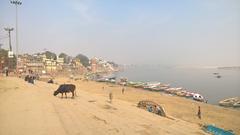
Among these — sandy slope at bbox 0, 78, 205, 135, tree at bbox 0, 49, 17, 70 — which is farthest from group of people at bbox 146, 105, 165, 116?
tree at bbox 0, 49, 17, 70

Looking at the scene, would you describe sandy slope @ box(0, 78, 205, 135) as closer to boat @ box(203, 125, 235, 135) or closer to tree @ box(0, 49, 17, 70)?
boat @ box(203, 125, 235, 135)

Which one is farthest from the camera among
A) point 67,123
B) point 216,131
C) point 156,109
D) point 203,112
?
point 203,112

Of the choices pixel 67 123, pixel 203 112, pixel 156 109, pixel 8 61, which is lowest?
pixel 203 112

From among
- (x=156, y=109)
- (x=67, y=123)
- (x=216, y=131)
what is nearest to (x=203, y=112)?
(x=156, y=109)

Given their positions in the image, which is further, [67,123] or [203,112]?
[203,112]

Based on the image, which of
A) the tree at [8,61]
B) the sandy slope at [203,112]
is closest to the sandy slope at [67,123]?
the sandy slope at [203,112]

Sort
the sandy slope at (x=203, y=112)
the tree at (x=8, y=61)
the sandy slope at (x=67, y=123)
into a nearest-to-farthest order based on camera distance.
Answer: the sandy slope at (x=67, y=123), the sandy slope at (x=203, y=112), the tree at (x=8, y=61)

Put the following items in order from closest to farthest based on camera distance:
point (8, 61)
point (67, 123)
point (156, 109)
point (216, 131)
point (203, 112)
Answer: point (67, 123) < point (216, 131) < point (156, 109) < point (203, 112) < point (8, 61)

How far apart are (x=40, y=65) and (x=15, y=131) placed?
135 meters

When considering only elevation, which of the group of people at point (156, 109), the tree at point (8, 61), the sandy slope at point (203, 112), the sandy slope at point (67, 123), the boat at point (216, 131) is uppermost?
the tree at point (8, 61)

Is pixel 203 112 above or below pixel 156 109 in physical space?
below

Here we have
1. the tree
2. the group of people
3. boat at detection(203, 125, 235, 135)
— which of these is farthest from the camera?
the tree

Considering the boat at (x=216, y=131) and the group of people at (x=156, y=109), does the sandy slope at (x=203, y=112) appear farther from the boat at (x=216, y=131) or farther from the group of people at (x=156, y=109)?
the boat at (x=216, y=131)

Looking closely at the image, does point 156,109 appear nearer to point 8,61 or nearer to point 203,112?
point 203,112
